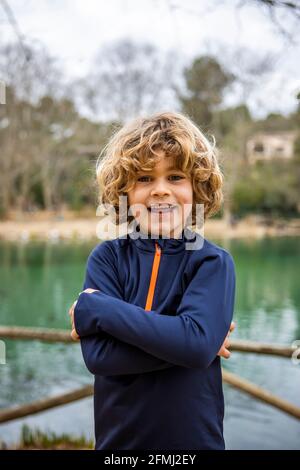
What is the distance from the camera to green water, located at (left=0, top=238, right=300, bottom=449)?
411cm

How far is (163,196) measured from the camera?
1.06 meters

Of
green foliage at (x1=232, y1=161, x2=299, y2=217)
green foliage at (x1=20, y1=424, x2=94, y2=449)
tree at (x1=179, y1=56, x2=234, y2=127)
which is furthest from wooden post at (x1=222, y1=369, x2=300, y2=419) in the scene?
green foliage at (x1=232, y1=161, x2=299, y2=217)

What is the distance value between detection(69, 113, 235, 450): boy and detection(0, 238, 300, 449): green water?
287 cm

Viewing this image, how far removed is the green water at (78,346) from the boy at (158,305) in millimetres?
2869

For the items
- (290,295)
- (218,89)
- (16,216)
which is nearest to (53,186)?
(16,216)

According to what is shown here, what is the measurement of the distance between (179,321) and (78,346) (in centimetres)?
576

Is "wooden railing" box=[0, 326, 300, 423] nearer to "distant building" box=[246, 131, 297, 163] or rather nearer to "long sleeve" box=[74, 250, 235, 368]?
"long sleeve" box=[74, 250, 235, 368]

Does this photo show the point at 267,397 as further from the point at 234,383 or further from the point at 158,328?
the point at 158,328

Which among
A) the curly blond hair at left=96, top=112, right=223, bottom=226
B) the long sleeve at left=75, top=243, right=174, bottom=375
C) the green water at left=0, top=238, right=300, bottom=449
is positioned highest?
the curly blond hair at left=96, top=112, right=223, bottom=226

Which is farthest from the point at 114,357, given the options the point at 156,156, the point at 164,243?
the point at 156,156

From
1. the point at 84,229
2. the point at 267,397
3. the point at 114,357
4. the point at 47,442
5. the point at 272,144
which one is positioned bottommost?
the point at 84,229

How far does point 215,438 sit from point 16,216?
A: 23.2 m
